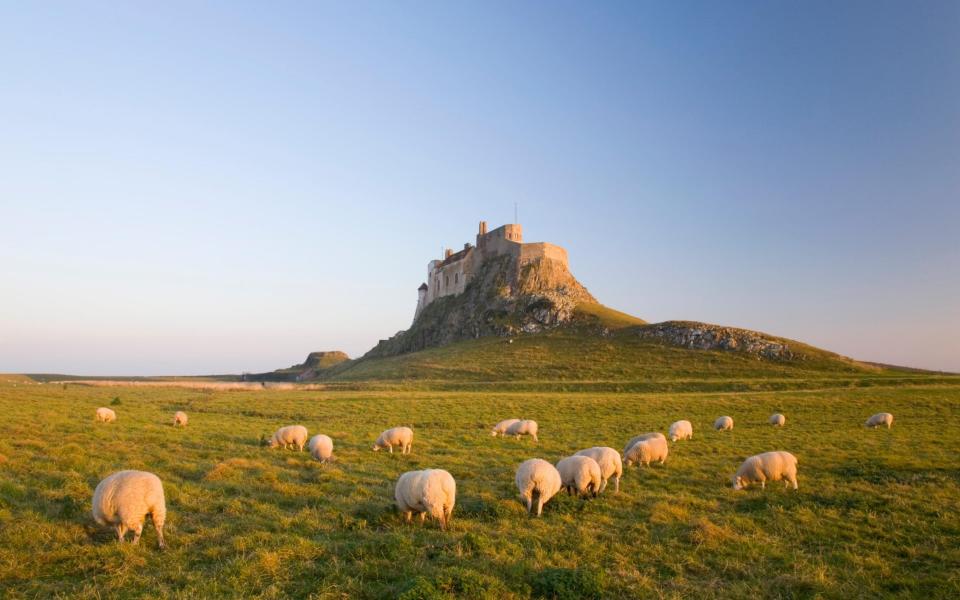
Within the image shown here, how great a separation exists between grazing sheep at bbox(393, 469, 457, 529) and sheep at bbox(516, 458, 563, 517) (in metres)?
1.92

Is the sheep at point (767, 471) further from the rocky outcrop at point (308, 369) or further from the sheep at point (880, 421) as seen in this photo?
the rocky outcrop at point (308, 369)

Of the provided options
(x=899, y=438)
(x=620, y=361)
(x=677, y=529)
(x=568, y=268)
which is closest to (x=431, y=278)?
(x=568, y=268)

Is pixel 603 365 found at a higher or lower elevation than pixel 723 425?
higher

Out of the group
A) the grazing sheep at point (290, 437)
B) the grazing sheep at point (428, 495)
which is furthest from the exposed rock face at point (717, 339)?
the grazing sheep at point (428, 495)

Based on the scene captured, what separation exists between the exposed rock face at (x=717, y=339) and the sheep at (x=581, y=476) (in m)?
63.4

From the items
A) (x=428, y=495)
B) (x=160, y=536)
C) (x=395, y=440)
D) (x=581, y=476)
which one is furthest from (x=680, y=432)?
(x=160, y=536)

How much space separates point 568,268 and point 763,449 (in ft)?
303

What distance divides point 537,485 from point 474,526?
2003mm

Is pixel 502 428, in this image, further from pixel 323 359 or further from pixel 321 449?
pixel 323 359

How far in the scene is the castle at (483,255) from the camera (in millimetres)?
108250

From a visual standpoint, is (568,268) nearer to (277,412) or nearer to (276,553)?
(277,412)

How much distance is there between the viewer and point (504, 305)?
335ft

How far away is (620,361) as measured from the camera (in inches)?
2749

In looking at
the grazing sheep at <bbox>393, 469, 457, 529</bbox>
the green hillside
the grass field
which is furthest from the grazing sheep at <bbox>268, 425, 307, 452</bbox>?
the green hillside
